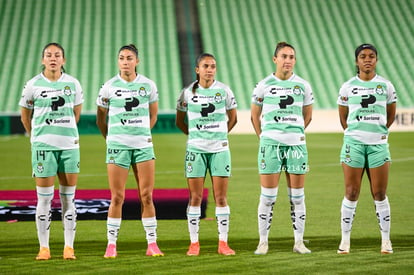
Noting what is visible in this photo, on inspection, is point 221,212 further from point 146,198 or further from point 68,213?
point 68,213

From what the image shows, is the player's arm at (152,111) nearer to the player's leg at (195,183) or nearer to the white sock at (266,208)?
the player's leg at (195,183)

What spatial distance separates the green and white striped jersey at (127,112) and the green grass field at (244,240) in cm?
115

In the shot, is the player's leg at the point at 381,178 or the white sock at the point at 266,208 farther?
the white sock at the point at 266,208

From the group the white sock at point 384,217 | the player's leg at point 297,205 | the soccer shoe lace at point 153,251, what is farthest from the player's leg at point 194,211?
the white sock at point 384,217

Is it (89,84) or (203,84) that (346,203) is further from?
(89,84)

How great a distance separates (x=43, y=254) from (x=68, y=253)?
24 cm

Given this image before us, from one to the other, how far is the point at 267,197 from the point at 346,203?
31.7 inches

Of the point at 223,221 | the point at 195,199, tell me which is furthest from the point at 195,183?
the point at 223,221

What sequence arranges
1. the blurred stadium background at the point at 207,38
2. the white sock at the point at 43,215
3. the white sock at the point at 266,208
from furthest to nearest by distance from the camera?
1. the blurred stadium background at the point at 207,38
2. the white sock at the point at 266,208
3. the white sock at the point at 43,215

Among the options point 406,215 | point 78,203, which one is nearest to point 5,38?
point 78,203

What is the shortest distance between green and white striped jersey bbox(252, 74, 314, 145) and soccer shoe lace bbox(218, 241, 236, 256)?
3.71ft

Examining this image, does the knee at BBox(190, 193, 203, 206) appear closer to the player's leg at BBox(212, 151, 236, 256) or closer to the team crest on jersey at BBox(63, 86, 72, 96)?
the player's leg at BBox(212, 151, 236, 256)

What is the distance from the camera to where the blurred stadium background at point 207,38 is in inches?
1320

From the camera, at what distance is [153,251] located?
24.8 ft
